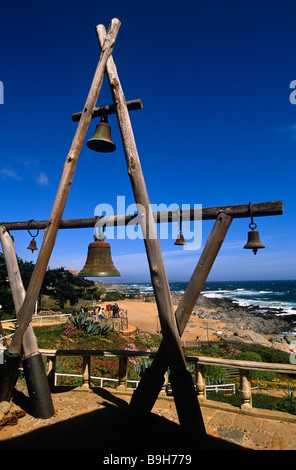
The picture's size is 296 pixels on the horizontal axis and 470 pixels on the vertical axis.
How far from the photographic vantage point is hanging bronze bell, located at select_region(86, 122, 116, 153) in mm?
3730

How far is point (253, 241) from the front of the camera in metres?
3.18

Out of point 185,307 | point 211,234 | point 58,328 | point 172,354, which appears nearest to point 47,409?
point 172,354

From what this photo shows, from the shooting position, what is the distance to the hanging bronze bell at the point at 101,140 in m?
3.73

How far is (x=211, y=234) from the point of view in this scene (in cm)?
315

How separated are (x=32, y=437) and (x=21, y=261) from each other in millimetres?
22563

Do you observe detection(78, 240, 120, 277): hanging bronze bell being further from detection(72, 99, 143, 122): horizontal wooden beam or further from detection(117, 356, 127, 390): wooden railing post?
detection(72, 99, 143, 122): horizontal wooden beam

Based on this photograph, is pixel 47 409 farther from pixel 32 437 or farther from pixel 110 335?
pixel 110 335

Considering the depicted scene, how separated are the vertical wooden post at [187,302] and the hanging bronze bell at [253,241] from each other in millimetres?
322

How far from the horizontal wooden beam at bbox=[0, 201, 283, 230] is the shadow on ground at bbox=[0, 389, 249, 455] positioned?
2449mm

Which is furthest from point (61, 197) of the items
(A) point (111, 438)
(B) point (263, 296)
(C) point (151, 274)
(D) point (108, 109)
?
(B) point (263, 296)

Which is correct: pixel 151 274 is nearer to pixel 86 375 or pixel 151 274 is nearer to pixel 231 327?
pixel 86 375

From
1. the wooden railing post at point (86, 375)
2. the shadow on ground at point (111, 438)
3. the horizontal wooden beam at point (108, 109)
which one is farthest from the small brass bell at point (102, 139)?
the shadow on ground at point (111, 438)

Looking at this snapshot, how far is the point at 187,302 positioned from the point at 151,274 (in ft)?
1.78
